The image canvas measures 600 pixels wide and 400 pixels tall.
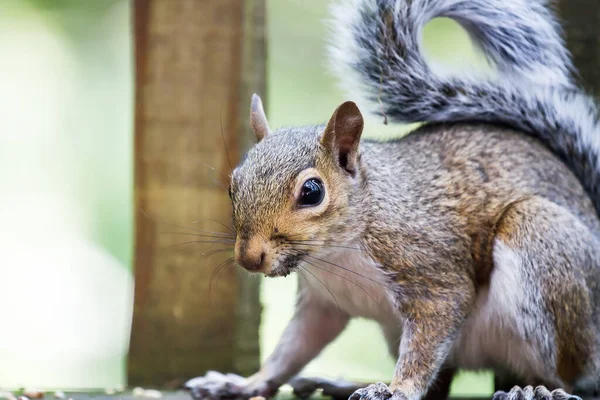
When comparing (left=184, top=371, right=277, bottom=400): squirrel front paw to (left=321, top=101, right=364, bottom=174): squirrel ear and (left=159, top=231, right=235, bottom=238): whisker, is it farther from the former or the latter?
(left=321, top=101, right=364, bottom=174): squirrel ear

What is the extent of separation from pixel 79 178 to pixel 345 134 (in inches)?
126

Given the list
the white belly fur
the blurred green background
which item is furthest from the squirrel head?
the blurred green background

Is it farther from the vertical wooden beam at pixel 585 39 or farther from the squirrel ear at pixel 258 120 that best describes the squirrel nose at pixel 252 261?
the vertical wooden beam at pixel 585 39

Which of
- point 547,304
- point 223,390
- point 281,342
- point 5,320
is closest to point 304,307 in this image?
point 281,342

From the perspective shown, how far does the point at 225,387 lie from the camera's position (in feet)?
8.37

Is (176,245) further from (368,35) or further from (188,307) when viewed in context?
(368,35)

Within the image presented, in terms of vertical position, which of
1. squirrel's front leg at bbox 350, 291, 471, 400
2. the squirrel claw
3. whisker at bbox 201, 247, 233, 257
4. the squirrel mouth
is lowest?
the squirrel claw

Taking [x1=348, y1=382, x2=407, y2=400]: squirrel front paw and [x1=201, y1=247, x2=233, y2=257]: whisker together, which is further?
[x1=201, y1=247, x2=233, y2=257]: whisker

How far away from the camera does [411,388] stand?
221 centimetres

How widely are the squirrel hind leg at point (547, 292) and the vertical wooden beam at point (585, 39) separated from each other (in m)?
0.66

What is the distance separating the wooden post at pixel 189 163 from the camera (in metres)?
2.56

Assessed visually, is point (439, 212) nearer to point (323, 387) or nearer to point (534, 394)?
point (534, 394)

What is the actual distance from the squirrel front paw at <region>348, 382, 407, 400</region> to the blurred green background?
6.54 ft

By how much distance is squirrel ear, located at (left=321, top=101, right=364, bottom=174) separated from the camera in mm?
2098
